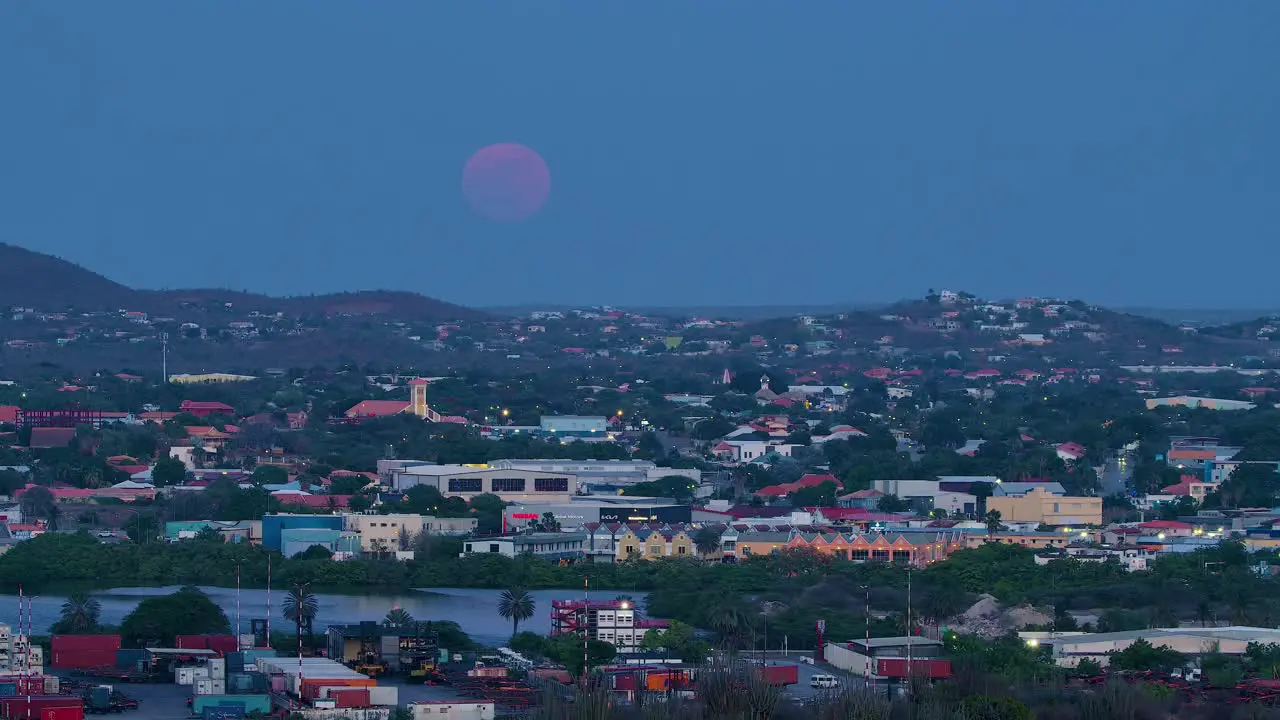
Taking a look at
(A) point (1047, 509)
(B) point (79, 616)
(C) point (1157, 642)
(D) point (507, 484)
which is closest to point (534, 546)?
(D) point (507, 484)

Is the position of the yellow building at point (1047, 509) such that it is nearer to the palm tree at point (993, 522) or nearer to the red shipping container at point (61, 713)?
the palm tree at point (993, 522)

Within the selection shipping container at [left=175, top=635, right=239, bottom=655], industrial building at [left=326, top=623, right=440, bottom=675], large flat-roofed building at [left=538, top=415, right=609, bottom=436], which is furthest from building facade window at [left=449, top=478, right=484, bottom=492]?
industrial building at [left=326, top=623, right=440, bottom=675]

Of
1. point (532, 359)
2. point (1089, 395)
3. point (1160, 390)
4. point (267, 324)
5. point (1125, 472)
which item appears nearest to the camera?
point (1125, 472)

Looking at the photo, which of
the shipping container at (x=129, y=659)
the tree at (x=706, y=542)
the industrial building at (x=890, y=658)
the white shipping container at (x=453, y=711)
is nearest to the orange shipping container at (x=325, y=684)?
the white shipping container at (x=453, y=711)

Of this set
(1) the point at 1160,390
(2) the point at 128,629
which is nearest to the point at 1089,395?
(1) the point at 1160,390

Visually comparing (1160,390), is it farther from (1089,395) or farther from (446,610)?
(446,610)

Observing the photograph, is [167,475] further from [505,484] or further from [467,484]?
[505,484]
